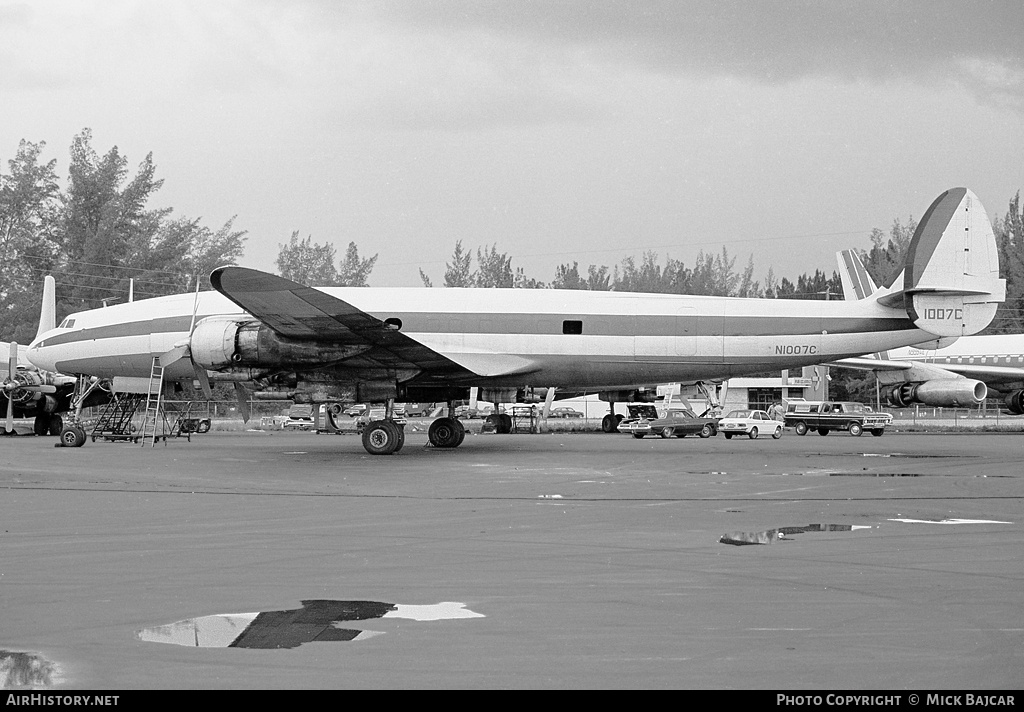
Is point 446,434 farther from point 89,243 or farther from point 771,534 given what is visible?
point 89,243

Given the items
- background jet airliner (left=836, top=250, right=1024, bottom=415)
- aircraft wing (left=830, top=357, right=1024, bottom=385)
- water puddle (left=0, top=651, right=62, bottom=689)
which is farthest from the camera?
aircraft wing (left=830, top=357, right=1024, bottom=385)

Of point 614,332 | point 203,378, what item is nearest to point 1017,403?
point 614,332

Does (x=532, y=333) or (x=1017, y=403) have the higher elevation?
Answer: (x=532, y=333)

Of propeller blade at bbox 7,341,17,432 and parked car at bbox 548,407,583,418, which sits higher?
propeller blade at bbox 7,341,17,432

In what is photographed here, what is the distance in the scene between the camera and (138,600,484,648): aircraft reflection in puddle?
18.7ft

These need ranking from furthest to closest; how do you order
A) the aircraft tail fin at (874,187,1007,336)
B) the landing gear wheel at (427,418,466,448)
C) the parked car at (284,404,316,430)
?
the parked car at (284,404,316,430)
the landing gear wheel at (427,418,466,448)
the aircraft tail fin at (874,187,1007,336)

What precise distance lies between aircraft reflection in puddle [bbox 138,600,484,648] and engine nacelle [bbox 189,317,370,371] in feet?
53.5

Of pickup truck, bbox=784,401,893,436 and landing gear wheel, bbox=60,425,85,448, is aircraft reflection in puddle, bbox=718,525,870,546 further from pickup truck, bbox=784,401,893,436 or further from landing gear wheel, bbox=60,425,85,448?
pickup truck, bbox=784,401,893,436

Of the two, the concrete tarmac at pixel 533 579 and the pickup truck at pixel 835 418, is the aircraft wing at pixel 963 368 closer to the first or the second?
the pickup truck at pixel 835 418

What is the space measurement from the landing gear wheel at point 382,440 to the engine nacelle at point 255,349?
202cm

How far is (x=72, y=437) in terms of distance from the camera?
28.2 m

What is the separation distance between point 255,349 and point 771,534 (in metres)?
15.4

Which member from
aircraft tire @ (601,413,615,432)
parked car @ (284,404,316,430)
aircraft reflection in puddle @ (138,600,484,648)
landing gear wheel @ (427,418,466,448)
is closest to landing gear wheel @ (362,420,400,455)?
landing gear wheel @ (427,418,466,448)
